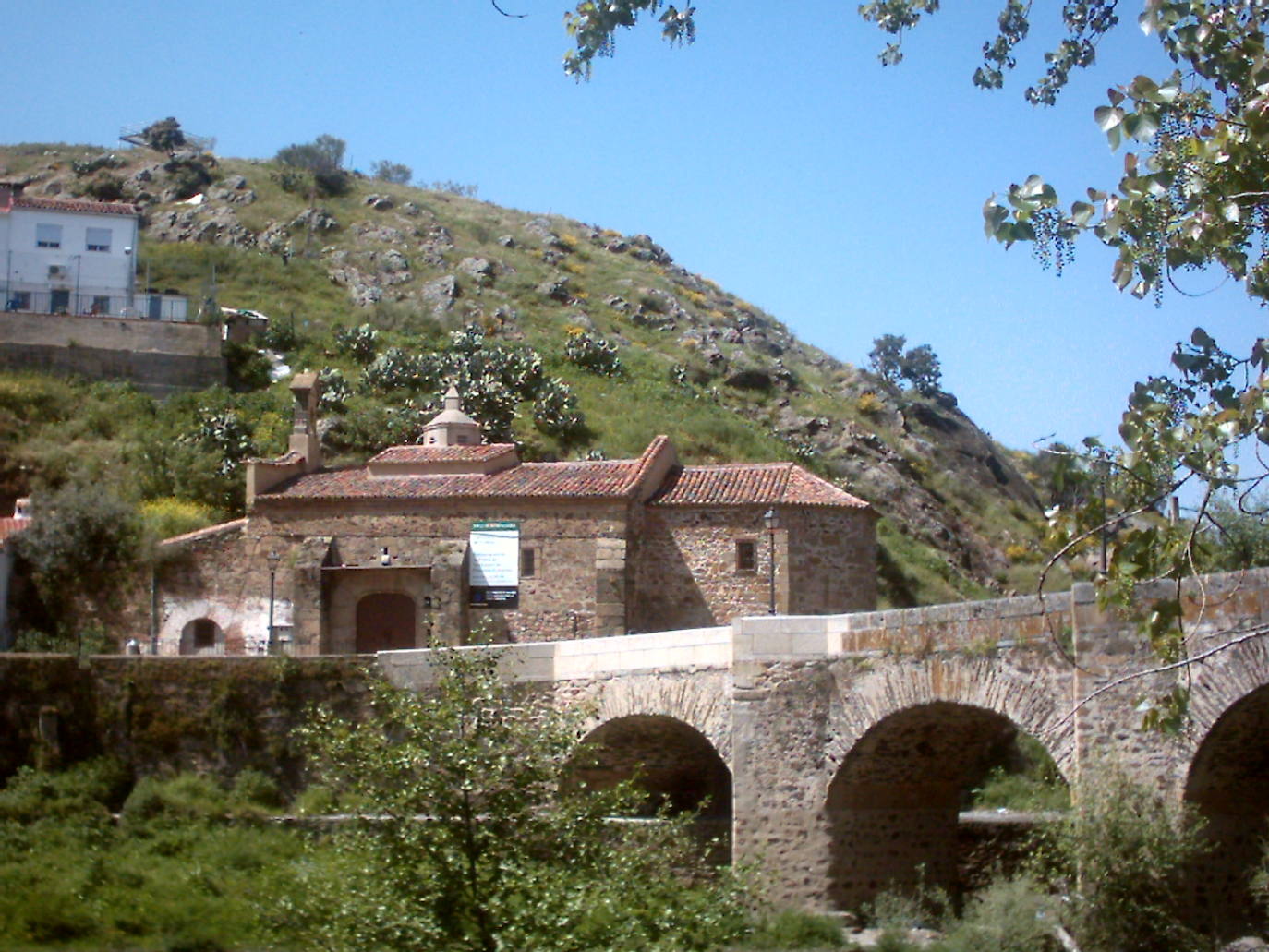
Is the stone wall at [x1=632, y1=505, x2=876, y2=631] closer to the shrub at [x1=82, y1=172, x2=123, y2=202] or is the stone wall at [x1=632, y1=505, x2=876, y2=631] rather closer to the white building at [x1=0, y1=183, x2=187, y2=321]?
the white building at [x1=0, y1=183, x2=187, y2=321]

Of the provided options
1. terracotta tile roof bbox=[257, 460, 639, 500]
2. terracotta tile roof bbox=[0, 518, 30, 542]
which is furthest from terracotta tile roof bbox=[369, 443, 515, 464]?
terracotta tile roof bbox=[0, 518, 30, 542]

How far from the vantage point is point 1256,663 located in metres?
15.3

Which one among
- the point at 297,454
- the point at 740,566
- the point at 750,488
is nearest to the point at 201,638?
the point at 297,454

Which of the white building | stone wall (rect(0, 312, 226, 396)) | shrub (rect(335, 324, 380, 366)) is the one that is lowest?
stone wall (rect(0, 312, 226, 396))

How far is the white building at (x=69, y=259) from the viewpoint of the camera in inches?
2068

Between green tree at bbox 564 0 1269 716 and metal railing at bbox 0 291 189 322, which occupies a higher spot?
metal railing at bbox 0 291 189 322

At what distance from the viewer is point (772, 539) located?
32.4 meters

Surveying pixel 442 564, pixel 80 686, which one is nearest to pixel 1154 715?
pixel 80 686

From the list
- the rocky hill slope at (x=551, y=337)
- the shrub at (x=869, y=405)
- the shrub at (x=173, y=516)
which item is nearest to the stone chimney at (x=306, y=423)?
the shrub at (x=173, y=516)

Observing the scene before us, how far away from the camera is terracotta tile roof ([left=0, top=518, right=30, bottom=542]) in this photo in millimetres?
34181

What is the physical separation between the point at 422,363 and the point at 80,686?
2446 cm

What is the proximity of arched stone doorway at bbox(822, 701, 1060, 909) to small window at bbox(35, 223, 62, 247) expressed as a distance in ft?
138

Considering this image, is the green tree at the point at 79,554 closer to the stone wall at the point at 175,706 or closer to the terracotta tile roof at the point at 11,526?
the terracotta tile roof at the point at 11,526

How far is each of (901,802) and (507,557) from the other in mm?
13419
